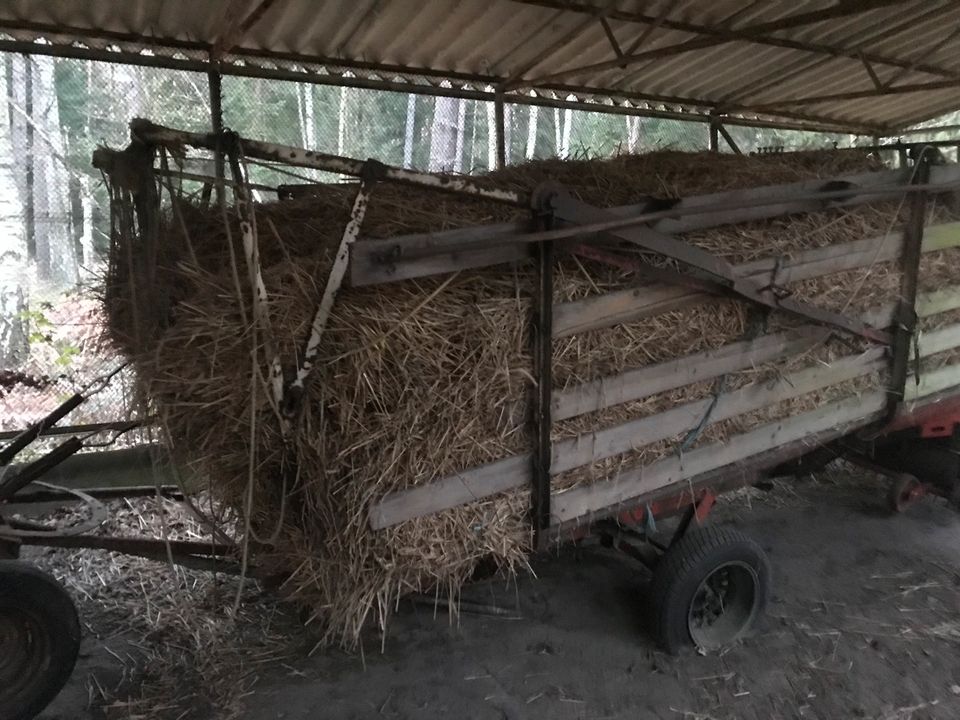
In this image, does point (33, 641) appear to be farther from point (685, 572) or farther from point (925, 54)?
point (925, 54)

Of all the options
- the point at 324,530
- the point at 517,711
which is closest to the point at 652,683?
the point at 517,711

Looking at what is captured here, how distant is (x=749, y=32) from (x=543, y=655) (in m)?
4.33

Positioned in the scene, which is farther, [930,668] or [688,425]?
[930,668]

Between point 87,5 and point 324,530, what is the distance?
332 centimetres

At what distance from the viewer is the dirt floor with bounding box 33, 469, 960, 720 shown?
3137mm

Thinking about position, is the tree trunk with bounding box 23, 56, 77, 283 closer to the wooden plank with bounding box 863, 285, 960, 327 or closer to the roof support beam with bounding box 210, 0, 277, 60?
the roof support beam with bounding box 210, 0, 277, 60

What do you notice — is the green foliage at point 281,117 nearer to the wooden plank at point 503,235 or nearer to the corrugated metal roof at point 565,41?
the corrugated metal roof at point 565,41

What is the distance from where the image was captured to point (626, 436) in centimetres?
285

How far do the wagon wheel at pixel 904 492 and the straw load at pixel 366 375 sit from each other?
8.02ft

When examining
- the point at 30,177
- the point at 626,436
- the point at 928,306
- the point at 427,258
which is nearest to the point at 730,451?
the point at 626,436

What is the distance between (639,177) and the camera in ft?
10.7

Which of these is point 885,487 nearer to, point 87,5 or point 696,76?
point 696,76

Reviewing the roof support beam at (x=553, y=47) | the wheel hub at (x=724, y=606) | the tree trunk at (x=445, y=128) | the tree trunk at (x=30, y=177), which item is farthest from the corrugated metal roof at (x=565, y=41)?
the tree trunk at (x=30, y=177)

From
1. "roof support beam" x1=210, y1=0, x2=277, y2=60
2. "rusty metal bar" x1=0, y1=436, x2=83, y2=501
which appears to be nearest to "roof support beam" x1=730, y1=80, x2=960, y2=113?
"roof support beam" x1=210, y1=0, x2=277, y2=60
